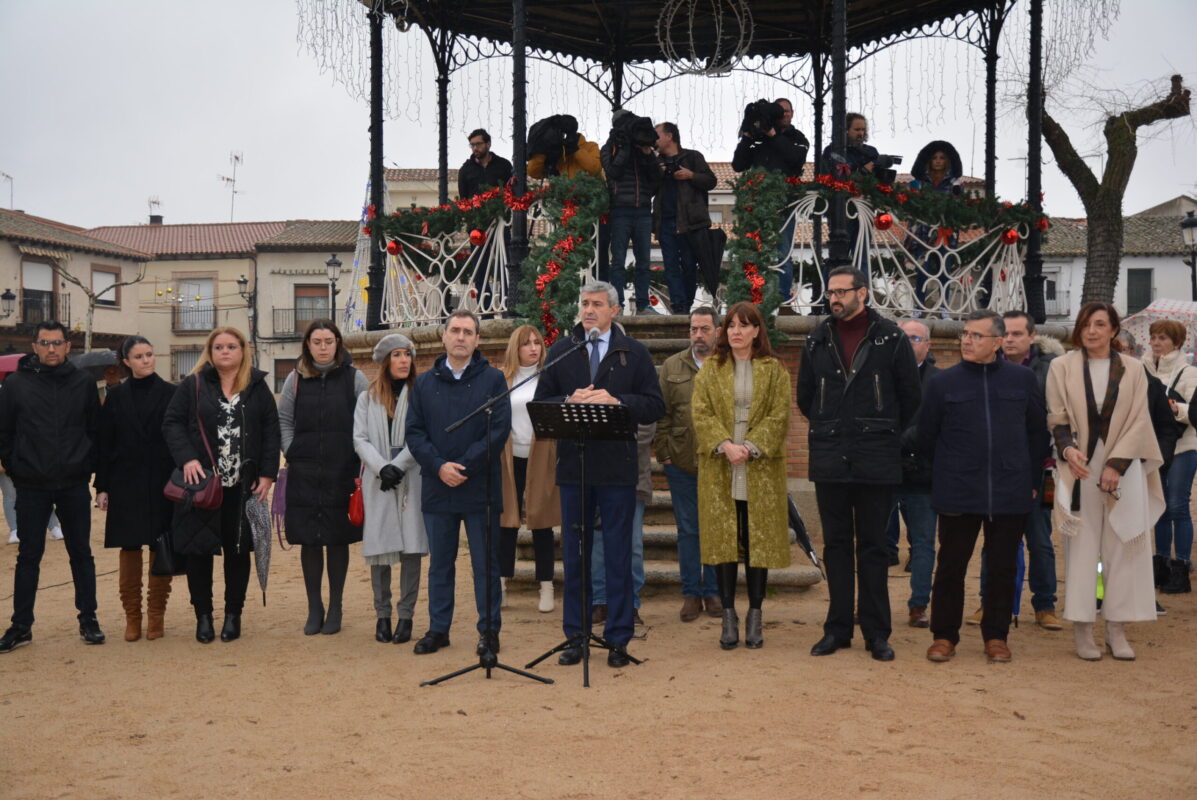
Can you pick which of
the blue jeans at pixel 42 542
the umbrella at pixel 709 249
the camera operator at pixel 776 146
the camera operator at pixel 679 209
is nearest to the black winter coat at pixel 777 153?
the camera operator at pixel 776 146

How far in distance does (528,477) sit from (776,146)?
16.0 feet

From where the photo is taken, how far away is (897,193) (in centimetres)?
1010

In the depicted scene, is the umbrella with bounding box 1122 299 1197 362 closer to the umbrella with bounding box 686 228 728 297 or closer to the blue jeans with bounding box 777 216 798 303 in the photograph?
the blue jeans with bounding box 777 216 798 303

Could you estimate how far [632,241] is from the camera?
10.6 m

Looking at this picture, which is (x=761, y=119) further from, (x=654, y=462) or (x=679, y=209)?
(x=654, y=462)

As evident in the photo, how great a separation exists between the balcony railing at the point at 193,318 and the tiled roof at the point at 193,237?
8.24 feet

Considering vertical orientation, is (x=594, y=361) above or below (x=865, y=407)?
above

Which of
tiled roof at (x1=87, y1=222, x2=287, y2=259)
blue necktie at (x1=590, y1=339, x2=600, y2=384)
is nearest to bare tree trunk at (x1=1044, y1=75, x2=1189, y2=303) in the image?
blue necktie at (x1=590, y1=339, x2=600, y2=384)

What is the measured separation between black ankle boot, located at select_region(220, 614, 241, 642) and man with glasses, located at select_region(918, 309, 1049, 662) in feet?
14.3

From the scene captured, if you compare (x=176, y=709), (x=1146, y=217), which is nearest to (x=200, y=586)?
(x=176, y=709)

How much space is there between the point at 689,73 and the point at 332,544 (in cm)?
815

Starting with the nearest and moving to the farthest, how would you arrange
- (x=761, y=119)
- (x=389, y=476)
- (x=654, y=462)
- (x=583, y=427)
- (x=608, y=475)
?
(x=583, y=427)
(x=608, y=475)
(x=389, y=476)
(x=654, y=462)
(x=761, y=119)

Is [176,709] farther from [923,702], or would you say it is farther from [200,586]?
[923,702]

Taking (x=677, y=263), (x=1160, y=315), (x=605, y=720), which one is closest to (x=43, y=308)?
(x=677, y=263)
